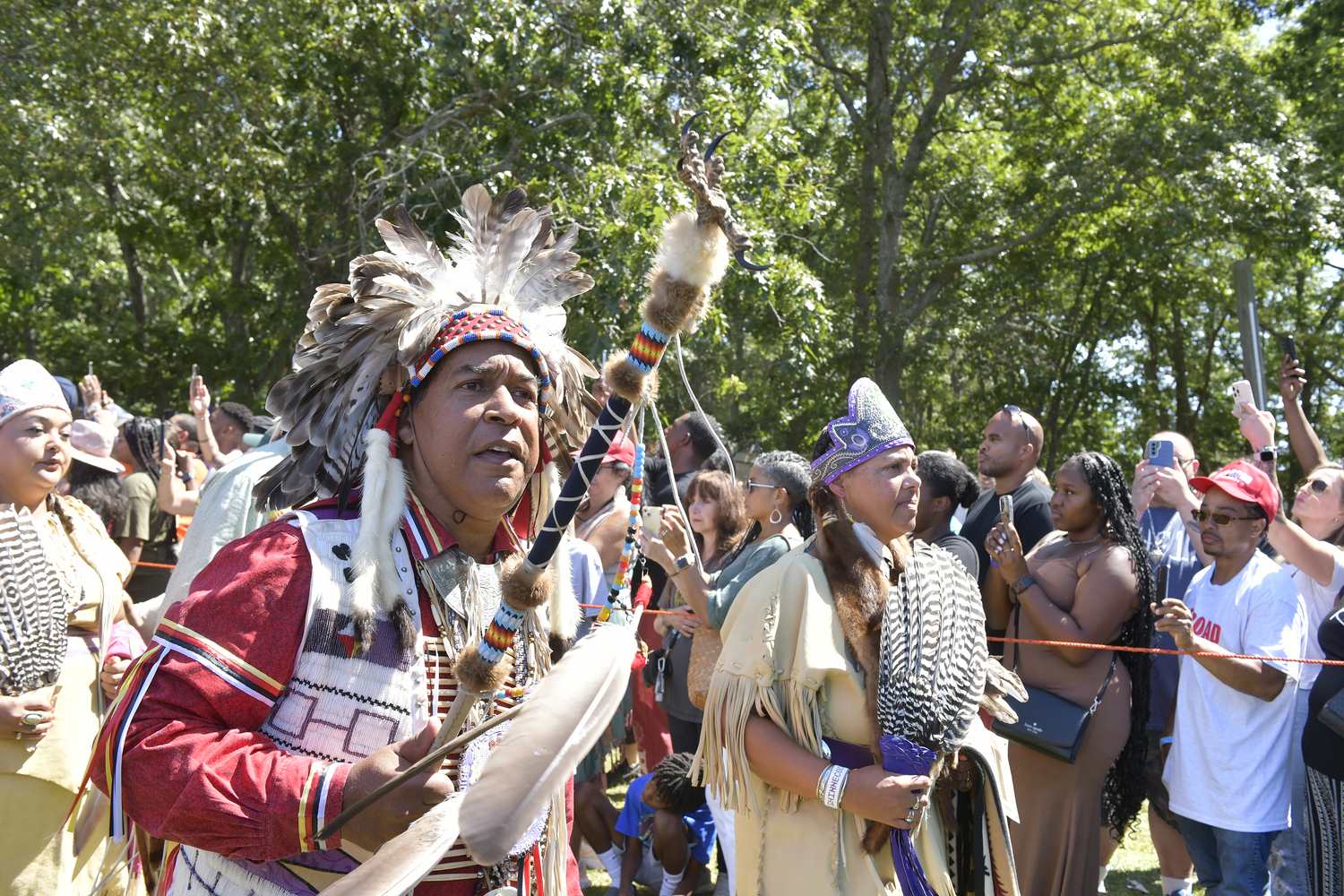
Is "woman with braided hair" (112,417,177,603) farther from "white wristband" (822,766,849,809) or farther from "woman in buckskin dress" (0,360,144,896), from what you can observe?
"white wristband" (822,766,849,809)

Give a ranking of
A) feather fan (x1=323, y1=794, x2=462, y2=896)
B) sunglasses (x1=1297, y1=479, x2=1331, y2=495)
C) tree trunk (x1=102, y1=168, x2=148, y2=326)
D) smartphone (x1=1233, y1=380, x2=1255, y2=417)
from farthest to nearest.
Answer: tree trunk (x1=102, y1=168, x2=148, y2=326), smartphone (x1=1233, y1=380, x2=1255, y2=417), sunglasses (x1=1297, y1=479, x2=1331, y2=495), feather fan (x1=323, y1=794, x2=462, y2=896)

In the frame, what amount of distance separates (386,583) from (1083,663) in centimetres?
319

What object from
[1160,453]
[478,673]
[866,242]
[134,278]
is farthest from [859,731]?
[134,278]

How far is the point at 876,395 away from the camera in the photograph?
3609 mm

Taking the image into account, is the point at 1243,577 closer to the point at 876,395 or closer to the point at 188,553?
the point at 876,395

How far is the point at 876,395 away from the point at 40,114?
32.3 feet

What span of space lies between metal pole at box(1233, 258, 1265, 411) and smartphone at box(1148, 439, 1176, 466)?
765mm

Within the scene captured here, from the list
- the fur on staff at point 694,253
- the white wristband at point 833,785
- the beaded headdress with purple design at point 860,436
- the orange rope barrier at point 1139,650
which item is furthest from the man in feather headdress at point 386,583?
the orange rope barrier at point 1139,650

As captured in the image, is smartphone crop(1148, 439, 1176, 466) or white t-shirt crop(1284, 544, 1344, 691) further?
smartphone crop(1148, 439, 1176, 466)

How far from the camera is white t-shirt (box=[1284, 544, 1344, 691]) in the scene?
464 centimetres

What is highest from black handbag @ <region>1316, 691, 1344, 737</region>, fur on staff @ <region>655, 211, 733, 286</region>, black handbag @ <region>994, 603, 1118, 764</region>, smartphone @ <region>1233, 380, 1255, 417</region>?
smartphone @ <region>1233, 380, 1255, 417</region>

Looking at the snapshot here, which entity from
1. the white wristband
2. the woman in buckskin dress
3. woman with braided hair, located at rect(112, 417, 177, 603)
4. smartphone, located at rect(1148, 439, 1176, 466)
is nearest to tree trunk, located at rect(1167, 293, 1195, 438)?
smartphone, located at rect(1148, 439, 1176, 466)

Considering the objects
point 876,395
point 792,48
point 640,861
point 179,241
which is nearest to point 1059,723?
point 876,395

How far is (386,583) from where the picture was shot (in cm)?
208
